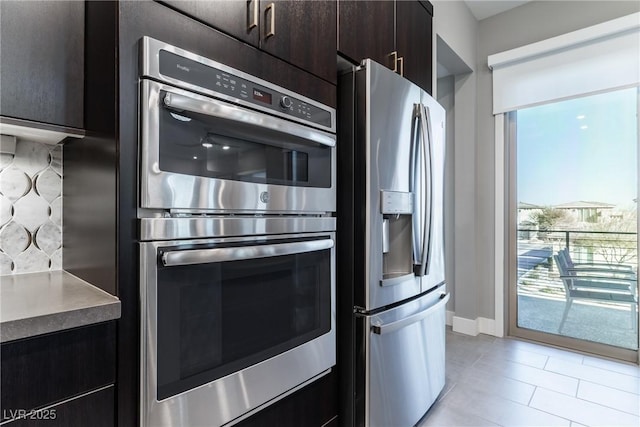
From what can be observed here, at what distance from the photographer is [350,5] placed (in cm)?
138

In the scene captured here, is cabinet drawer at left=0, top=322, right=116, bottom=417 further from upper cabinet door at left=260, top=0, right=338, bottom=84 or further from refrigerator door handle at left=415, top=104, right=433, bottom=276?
refrigerator door handle at left=415, top=104, right=433, bottom=276

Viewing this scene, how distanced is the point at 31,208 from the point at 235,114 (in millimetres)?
802

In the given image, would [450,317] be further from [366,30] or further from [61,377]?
[61,377]

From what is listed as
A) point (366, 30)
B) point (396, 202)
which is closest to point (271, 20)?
point (366, 30)

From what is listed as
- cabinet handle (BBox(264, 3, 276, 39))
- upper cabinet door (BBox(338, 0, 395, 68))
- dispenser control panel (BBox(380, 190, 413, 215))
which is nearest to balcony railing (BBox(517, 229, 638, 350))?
dispenser control panel (BBox(380, 190, 413, 215))

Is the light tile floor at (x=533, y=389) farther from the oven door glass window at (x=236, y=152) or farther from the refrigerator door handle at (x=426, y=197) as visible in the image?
the oven door glass window at (x=236, y=152)

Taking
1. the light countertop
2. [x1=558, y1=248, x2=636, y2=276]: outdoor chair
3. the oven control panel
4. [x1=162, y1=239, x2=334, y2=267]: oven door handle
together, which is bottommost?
[x1=558, y1=248, x2=636, y2=276]: outdoor chair

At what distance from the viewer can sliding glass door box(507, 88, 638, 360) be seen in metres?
2.61

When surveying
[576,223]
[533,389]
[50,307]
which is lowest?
[533,389]

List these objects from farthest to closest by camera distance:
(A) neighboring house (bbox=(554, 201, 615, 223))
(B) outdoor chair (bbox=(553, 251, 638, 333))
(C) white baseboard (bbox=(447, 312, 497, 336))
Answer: (C) white baseboard (bbox=(447, 312, 497, 336))
(A) neighboring house (bbox=(554, 201, 615, 223))
(B) outdoor chair (bbox=(553, 251, 638, 333))

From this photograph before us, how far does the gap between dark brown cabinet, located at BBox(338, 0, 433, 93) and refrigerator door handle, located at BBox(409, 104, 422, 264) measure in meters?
0.27

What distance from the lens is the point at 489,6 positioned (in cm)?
301

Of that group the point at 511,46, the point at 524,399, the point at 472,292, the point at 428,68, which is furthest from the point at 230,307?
the point at 511,46

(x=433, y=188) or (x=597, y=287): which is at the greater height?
(x=433, y=188)
